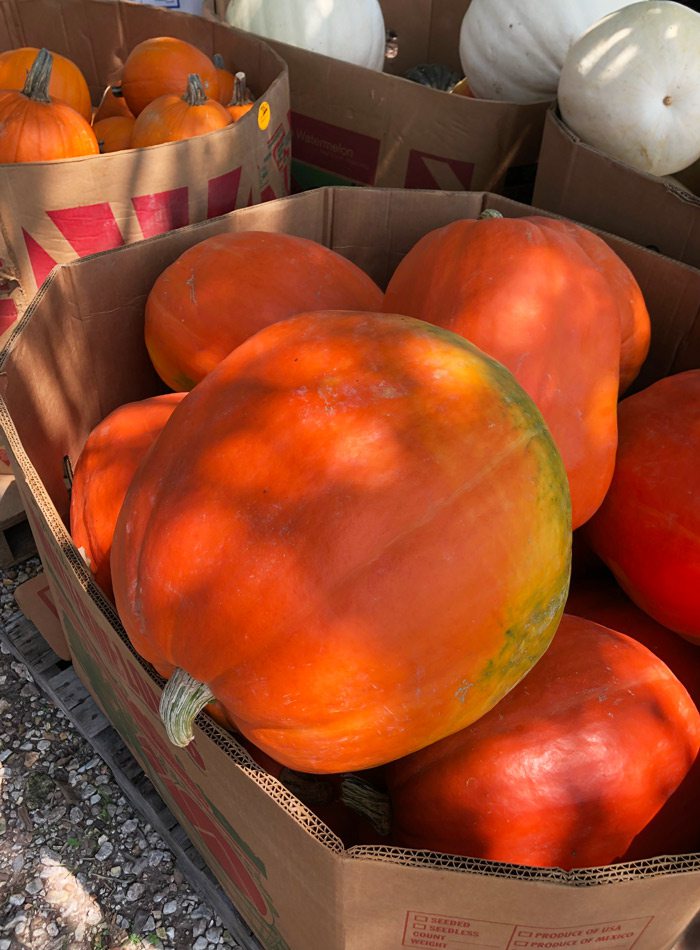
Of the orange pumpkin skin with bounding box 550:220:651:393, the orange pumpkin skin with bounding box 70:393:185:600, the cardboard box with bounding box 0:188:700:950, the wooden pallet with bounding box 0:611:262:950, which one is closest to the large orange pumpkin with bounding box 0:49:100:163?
the cardboard box with bounding box 0:188:700:950

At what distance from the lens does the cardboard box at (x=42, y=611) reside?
158 cm

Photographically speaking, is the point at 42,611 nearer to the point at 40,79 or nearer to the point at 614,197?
the point at 40,79

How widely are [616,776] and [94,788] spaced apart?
39.5 inches

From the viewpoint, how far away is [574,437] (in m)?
1.02

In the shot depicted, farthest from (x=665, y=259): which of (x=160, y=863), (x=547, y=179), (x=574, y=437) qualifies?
(x=160, y=863)

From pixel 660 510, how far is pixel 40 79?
1.72 meters

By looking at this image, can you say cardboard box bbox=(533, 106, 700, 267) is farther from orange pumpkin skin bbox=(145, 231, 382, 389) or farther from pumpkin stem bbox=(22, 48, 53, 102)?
pumpkin stem bbox=(22, 48, 53, 102)

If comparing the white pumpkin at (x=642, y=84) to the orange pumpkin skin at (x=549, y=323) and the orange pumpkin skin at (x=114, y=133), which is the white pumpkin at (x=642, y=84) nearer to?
the orange pumpkin skin at (x=549, y=323)

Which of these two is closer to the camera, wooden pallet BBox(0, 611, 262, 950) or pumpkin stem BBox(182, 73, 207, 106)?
wooden pallet BBox(0, 611, 262, 950)

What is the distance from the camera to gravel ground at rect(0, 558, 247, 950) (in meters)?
1.26

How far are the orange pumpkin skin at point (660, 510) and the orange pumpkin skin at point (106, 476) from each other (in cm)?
71

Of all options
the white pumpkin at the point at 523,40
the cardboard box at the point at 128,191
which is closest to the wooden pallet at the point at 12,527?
the cardboard box at the point at 128,191

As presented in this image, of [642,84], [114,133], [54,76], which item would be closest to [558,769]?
[642,84]

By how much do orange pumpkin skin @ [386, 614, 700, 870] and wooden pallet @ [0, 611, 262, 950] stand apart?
49 cm
